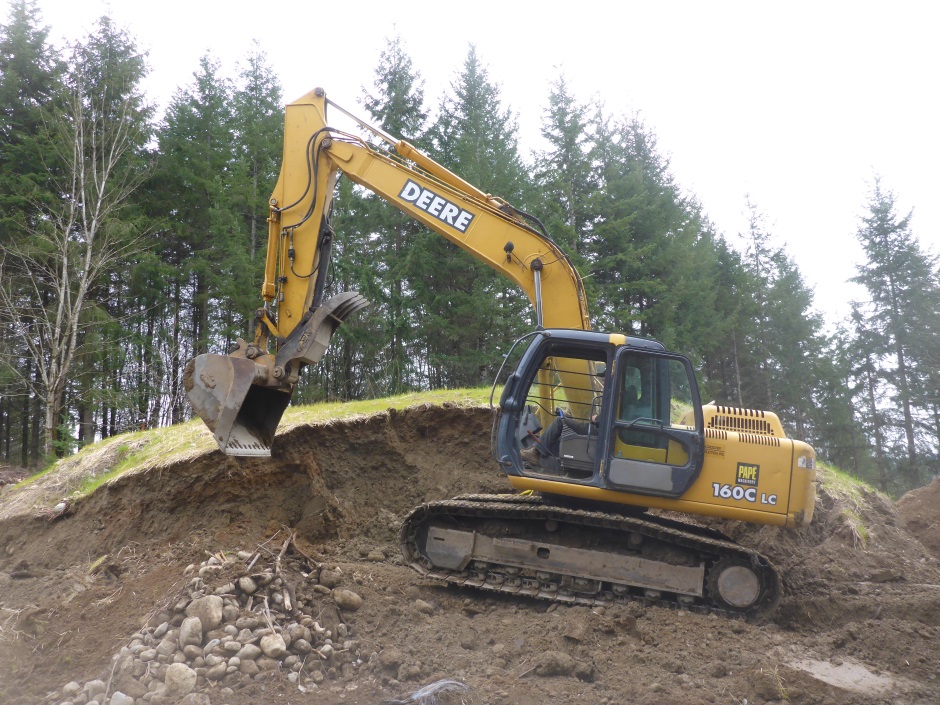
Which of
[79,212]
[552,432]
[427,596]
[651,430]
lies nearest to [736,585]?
[651,430]

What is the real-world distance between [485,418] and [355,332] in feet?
29.4

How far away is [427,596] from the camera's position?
6020 mm

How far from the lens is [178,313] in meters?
19.4

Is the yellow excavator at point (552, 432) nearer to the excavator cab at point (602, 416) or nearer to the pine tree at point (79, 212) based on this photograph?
the excavator cab at point (602, 416)

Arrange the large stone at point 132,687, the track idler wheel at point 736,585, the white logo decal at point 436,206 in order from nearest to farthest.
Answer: the large stone at point 132,687, the track idler wheel at point 736,585, the white logo decal at point 436,206

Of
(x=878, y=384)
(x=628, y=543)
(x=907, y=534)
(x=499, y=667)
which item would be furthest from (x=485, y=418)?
(x=878, y=384)

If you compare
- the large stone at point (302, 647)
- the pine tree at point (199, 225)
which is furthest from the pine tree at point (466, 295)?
the large stone at point (302, 647)

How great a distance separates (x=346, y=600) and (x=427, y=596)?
854mm

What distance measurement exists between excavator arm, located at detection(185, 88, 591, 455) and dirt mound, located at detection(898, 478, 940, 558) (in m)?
6.24

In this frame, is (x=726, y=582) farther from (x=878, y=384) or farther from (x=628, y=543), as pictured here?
(x=878, y=384)

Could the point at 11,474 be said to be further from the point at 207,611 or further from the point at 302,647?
the point at 302,647

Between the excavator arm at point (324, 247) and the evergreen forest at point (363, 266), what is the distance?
722cm

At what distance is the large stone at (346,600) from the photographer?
5441mm

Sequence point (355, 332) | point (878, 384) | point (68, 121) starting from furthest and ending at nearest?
point (878, 384), point (355, 332), point (68, 121)
